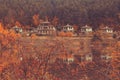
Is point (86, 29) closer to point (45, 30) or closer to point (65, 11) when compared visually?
point (45, 30)

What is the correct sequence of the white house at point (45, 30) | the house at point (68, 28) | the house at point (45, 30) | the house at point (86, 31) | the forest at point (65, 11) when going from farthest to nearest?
1. the forest at point (65, 11)
2. the house at point (68, 28)
3. the white house at point (45, 30)
4. the house at point (45, 30)
5. the house at point (86, 31)

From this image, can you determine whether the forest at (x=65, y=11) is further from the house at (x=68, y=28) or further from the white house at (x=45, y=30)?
the white house at (x=45, y=30)

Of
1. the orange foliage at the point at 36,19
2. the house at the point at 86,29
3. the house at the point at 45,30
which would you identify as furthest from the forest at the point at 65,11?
the house at the point at 45,30

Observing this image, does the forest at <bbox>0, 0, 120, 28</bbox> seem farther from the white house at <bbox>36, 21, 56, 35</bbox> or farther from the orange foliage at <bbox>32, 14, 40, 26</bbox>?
the white house at <bbox>36, 21, 56, 35</bbox>

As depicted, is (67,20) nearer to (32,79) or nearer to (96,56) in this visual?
(96,56)

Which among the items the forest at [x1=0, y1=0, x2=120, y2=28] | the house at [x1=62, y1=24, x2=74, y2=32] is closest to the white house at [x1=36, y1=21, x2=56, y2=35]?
the house at [x1=62, y1=24, x2=74, y2=32]

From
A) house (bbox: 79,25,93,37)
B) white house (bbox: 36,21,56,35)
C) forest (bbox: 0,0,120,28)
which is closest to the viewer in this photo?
house (bbox: 79,25,93,37)

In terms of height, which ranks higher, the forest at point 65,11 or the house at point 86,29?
the forest at point 65,11

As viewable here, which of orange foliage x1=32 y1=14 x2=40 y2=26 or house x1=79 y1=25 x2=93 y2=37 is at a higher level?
orange foliage x1=32 y1=14 x2=40 y2=26

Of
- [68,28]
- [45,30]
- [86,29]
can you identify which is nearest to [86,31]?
[86,29]
